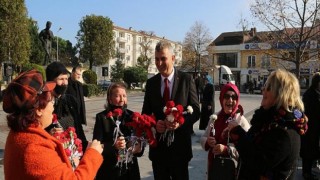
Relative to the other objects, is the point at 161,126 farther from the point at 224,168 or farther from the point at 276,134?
the point at 276,134

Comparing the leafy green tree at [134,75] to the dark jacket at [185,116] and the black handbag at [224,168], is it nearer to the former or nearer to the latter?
the dark jacket at [185,116]

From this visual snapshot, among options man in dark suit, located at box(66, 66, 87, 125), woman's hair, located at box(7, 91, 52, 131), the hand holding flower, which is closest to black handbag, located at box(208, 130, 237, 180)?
the hand holding flower

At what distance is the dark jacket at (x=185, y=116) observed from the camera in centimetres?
339

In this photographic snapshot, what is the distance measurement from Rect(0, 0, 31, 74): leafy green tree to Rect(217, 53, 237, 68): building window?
1343 inches

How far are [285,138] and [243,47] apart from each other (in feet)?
178

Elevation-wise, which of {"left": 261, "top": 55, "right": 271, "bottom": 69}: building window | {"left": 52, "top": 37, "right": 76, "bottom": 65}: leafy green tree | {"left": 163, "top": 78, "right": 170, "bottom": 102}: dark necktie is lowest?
{"left": 163, "top": 78, "right": 170, "bottom": 102}: dark necktie

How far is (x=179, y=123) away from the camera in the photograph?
3086 millimetres

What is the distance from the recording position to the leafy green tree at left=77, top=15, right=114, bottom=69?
46.4 meters

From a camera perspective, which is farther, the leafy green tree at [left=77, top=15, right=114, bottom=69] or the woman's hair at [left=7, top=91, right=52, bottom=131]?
the leafy green tree at [left=77, top=15, right=114, bottom=69]

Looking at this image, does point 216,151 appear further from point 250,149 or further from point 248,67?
point 248,67

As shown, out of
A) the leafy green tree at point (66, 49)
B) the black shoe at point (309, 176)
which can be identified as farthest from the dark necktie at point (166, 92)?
the leafy green tree at point (66, 49)

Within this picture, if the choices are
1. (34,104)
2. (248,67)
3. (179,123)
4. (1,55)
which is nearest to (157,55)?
(179,123)

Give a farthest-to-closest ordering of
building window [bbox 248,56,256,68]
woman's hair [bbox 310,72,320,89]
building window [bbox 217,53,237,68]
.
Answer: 1. building window [bbox 217,53,237,68]
2. building window [bbox 248,56,256,68]
3. woman's hair [bbox 310,72,320,89]

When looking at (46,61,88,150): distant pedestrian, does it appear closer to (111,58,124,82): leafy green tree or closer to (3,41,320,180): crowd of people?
(3,41,320,180): crowd of people
